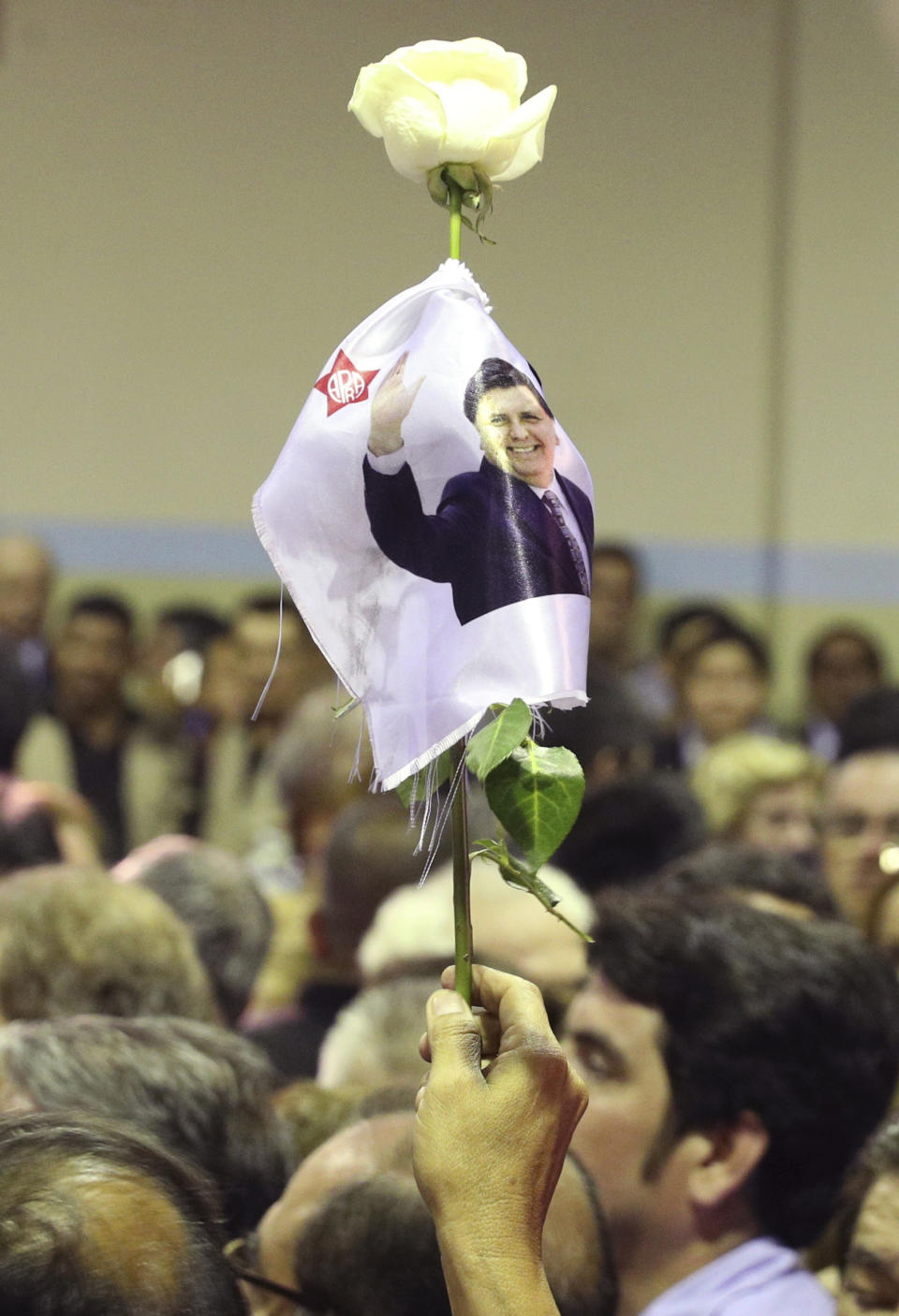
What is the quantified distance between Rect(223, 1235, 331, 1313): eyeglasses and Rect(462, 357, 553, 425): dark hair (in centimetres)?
65

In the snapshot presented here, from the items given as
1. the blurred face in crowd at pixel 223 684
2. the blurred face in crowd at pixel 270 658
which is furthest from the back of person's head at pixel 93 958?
the blurred face in crowd at pixel 223 684

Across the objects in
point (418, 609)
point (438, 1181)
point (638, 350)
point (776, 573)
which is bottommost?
point (438, 1181)

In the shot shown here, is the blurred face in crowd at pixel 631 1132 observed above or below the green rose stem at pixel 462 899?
below

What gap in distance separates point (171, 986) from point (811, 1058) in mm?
756

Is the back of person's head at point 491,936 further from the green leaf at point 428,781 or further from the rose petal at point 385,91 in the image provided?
the rose petal at point 385,91

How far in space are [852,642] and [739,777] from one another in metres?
2.75

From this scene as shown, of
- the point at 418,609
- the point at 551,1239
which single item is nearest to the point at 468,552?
the point at 418,609

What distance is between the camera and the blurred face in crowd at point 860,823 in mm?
3219

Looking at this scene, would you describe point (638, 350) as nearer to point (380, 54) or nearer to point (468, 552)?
point (380, 54)

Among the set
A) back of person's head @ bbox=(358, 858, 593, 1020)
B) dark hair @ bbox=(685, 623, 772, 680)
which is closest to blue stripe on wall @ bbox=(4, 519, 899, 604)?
dark hair @ bbox=(685, 623, 772, 680)

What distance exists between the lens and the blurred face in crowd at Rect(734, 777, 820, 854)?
357 cm

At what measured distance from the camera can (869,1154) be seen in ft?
5.38

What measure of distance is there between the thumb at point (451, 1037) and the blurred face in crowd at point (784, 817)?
8.25ft

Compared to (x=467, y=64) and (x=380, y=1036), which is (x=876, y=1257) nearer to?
(x=380, y=1036)
